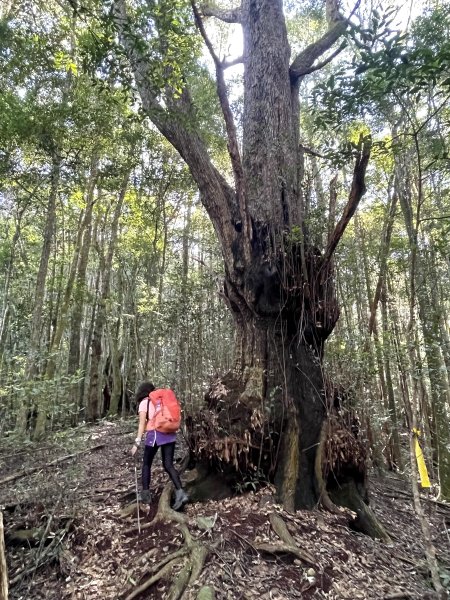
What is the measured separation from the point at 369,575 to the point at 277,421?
153cm

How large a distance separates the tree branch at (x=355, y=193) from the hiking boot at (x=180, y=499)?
289 centimetres

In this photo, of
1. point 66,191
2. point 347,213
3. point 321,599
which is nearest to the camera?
point 321,599

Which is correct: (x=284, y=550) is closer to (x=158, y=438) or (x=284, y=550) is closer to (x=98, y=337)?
(x=158, y=438)

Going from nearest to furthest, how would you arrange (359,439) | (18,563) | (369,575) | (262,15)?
1. (369,575)
2. (18,563)
3. (359,439)
4. (262,15)

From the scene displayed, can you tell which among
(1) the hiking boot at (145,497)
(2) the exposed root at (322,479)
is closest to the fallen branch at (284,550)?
(2) the exposed root at (322,479)

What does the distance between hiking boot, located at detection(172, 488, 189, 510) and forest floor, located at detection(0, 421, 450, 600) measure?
0.11 metres

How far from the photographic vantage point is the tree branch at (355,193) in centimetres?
326

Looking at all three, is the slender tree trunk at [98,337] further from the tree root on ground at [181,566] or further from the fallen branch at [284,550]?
the fallen branch at [284,550]

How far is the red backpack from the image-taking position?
13.8 feet

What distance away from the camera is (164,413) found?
4.25 metres

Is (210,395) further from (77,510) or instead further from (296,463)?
(77,510)

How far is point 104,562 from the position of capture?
341cm

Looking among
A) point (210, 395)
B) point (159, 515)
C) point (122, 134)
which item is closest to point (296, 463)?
point (210, 395)

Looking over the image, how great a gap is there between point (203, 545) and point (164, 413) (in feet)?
4.52
